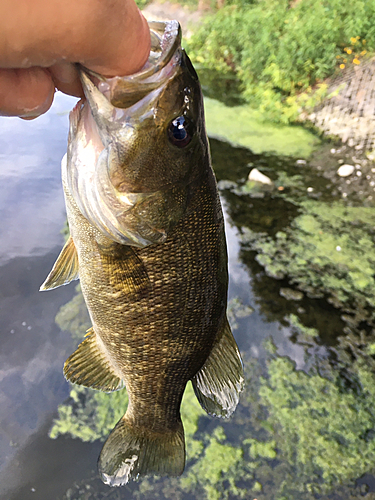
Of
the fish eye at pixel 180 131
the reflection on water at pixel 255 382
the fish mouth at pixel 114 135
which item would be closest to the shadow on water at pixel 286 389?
the reflection on water at pixel 255 382

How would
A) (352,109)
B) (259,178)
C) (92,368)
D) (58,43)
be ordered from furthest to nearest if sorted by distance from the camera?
(352,109)
(259,178)
(92,368)
(58,43)

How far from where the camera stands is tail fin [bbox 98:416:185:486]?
4.91ft

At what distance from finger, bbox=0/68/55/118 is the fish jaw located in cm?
9

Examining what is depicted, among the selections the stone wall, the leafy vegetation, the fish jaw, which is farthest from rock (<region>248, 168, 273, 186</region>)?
the fish jaw

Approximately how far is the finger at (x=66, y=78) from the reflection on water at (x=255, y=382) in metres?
2.34

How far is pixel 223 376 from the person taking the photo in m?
1.42

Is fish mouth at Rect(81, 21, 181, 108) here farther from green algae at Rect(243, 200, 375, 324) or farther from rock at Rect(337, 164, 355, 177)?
rock at Rect(337, 164, 355, 177)

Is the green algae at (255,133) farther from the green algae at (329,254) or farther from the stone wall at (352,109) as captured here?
the green algae at (329,254)

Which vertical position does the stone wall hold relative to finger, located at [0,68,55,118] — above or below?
below

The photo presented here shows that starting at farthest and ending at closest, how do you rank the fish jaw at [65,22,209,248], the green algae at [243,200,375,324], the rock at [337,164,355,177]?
the rock at [337,164,355,177]
the green algae at [243,200,375,324]
the fish jaw at [65,22,209,248]

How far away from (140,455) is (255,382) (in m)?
1.49

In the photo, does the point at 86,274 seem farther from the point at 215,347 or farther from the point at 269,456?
the point at 269,456

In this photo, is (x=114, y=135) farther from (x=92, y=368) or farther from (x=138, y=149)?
(x=92, y=368)

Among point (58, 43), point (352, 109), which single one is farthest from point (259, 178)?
point (58, 43)
